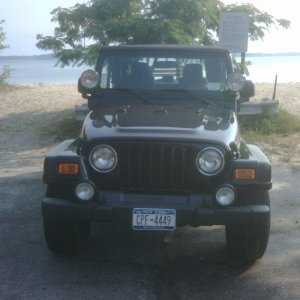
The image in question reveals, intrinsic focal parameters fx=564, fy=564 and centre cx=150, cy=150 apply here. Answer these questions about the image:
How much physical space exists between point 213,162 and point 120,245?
Result: 4.88 feet

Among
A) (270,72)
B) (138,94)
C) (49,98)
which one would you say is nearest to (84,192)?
(138,94)

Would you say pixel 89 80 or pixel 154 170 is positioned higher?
pixel 89 80

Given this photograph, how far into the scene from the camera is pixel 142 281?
15.0 ft

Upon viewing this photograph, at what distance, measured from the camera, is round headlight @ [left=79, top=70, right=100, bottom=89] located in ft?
19.3

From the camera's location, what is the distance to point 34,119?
13641 mm

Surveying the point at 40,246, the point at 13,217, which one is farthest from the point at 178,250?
the point at 13,217

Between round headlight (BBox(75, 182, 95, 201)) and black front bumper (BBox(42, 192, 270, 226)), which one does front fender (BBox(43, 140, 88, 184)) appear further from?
black front bumper (BBox(42, 192, 270, 226))

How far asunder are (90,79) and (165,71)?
0.81m

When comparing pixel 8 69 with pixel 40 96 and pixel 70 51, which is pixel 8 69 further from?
pixel 70 51

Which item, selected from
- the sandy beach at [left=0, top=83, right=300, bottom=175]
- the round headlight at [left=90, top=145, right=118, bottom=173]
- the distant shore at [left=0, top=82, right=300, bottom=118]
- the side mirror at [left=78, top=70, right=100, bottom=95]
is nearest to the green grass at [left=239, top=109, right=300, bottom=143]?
the sandy beach at [left=0, top=83, right=300, bottom=175]

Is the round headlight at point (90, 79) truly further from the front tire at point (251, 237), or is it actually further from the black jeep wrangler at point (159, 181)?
the front tire at point (251, 237)

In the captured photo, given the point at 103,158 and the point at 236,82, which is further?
the point at 236,82

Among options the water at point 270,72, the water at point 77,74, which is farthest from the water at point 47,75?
the water at point 270,72

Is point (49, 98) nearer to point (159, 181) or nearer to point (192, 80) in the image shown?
point (192, 80)
